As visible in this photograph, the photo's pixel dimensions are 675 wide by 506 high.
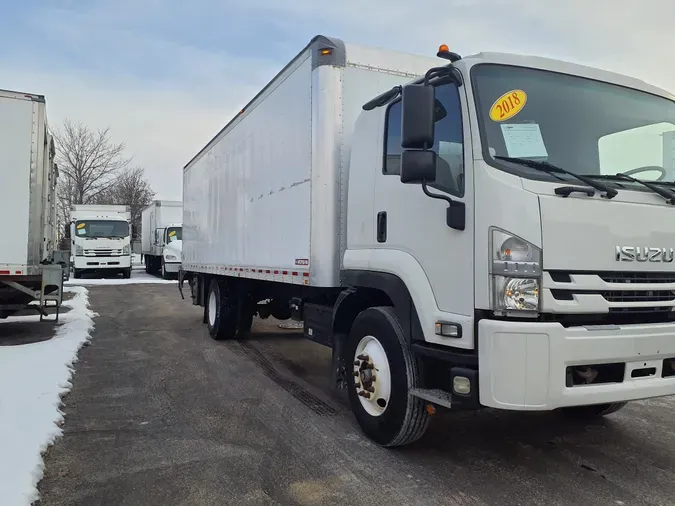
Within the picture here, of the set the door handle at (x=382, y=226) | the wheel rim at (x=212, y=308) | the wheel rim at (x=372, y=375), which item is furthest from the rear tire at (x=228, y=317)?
the door handle at (x=382, y=226)

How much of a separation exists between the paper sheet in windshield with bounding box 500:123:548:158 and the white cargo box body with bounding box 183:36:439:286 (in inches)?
73.2

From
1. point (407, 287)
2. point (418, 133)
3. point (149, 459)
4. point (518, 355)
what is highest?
point (418, 133)

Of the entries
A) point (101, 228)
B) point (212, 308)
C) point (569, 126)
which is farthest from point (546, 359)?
point (101, 228)

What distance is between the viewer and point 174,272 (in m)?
25.0

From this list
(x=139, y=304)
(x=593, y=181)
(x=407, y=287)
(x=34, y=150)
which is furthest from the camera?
(x=139, y=304)

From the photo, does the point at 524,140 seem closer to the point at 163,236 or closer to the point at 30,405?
the point at 30,405

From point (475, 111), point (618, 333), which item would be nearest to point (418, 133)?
point (475, 111)

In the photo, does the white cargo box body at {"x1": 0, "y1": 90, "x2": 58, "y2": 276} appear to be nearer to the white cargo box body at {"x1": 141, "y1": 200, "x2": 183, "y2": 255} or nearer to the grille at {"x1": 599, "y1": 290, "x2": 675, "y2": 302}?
the grille at {"x1": 599, "y1": 290, "x2": 675, "y2": 302}

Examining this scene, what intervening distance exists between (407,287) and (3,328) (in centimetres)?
908

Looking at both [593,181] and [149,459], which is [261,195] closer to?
[149,459]

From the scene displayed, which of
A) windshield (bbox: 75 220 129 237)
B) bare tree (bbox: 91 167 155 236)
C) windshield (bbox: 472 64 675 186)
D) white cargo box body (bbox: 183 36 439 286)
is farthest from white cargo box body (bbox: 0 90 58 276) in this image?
bare tree (bbox: 91 167 155 236)

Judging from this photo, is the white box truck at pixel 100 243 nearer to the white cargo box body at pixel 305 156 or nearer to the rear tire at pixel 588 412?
the white cargo box body at pixel 305 156

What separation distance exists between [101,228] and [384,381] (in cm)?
2350

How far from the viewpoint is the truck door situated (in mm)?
3352
